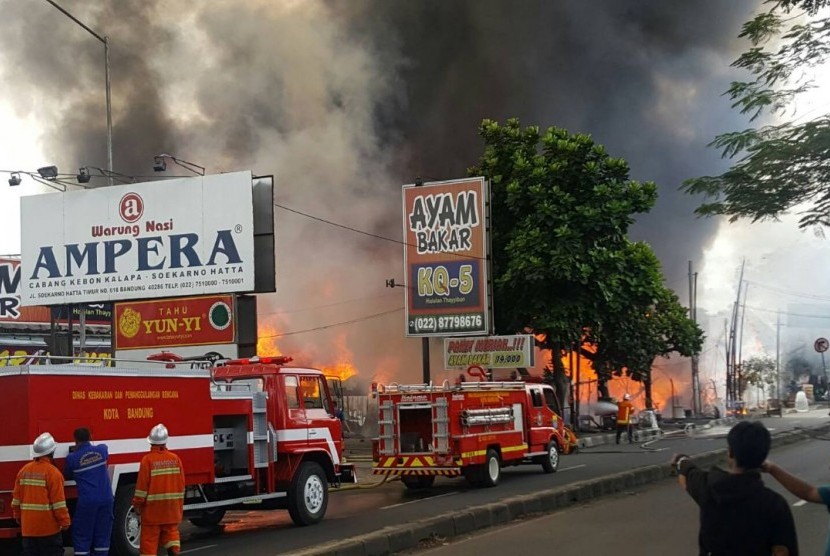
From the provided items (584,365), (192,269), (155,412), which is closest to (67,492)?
(155,412)

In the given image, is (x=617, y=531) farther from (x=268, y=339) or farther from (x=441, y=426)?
(x=268, y=339)

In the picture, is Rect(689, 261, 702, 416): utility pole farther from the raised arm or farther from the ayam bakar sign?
the raised arm

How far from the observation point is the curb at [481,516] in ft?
31.8

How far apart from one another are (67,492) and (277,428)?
387cm

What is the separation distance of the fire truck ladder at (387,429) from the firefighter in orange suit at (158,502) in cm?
836

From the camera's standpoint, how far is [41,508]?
26.2 feet

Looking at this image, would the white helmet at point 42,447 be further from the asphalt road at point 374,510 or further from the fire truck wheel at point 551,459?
the fire truck wheel at point 551,459

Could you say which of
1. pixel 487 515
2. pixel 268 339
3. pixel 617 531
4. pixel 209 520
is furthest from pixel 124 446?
pixel 268 339

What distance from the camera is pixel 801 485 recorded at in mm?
4121

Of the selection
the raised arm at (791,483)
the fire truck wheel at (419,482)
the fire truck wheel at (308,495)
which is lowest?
the fire truck wheel at (419,482)

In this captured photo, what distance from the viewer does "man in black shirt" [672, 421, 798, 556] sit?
12.6 feet

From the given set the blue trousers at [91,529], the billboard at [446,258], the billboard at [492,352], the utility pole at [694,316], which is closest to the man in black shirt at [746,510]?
the blue trousers at [91,529]

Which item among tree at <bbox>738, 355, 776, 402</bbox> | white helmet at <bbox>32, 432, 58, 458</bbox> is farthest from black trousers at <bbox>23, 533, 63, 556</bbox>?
tree at <bbox>738, 355, 776, 402</bbox>

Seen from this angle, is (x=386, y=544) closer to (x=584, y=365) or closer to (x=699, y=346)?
(x=699, y=346)
